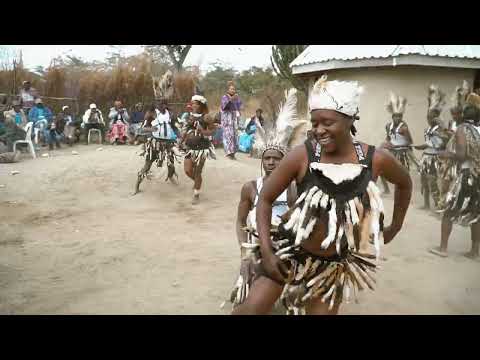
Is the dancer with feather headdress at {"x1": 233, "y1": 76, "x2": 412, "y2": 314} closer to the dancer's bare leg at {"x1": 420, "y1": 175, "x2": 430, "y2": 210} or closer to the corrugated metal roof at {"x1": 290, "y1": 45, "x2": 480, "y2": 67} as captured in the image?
the dancer's bare leg at {"x1": 420, "y1": 175, "x2": 430, "y2": 210}

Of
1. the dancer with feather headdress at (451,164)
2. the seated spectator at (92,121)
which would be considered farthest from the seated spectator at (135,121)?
the dancer with feather headdress at (451,164)

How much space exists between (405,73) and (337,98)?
7.59 meters

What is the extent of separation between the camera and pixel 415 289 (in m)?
4.14

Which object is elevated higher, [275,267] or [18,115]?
[18,115]

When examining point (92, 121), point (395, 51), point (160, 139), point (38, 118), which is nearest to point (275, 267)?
Result: point (160, 139)

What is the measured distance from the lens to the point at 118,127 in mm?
14188

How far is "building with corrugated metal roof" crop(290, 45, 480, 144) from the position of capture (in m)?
8.74

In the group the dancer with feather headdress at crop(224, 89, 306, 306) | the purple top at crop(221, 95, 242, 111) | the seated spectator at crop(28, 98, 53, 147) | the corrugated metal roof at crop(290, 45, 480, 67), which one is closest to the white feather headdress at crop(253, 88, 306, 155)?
the dancer with feather headdress at crop(224, 89, 306, 306)

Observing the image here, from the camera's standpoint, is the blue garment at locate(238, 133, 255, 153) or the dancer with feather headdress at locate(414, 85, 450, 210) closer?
the dancer with feather headdress at locate(414, 85, 450, 210)

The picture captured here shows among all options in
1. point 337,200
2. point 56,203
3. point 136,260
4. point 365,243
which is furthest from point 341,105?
point 56,203

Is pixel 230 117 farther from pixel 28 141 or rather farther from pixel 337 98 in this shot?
pixel 337 98

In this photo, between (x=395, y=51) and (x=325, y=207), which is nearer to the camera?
(x=325, y=207)

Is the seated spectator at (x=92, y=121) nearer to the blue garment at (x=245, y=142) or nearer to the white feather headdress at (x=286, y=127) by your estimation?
the blue garment at (x=245, y=142)

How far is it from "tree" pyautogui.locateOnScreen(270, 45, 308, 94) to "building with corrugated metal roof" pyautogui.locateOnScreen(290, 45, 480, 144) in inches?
253
